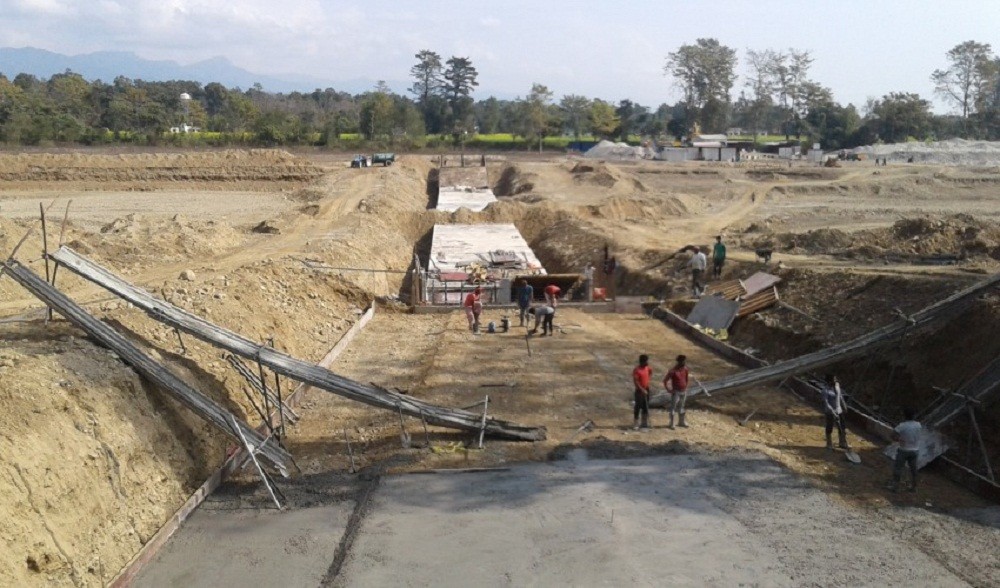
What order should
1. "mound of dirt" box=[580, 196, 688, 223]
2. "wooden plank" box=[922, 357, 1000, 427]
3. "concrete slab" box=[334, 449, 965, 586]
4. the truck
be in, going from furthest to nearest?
the truck → "mound of dirt" box=[580, 196, 688, 223] → "wooden plank" box=[922, 357, 1000, 427] → "concrete slab" box=[334, 449, 965, 586]

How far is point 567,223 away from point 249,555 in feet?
91.1

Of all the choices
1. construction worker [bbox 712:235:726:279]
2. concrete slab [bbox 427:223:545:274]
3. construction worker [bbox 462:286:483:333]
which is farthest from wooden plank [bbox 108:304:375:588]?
concrete slab [bbox 427:223:545:274]

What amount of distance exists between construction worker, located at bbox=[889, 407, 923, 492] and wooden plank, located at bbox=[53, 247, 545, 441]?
587cm

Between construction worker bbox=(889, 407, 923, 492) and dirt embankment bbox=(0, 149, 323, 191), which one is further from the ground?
dirt embankment bbox=(0, 149, 323, 191)

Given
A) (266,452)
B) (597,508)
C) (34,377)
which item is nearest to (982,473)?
(597,508)

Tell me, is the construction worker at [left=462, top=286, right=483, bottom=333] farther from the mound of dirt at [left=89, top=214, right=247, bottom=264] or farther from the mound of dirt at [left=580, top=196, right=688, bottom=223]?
the mound of dirt at [left=580, top=196, right=688, bottom=223]

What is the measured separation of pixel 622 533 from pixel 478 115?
11927cm

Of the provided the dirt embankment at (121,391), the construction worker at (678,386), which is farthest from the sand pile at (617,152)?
the construction worker at (678,386)

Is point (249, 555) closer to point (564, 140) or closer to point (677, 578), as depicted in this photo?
point (677, 578)

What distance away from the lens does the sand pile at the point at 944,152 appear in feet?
213

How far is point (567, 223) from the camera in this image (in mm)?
35719

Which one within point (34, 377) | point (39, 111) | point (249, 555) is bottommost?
point (249, 555)

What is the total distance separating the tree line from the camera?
77.5 m

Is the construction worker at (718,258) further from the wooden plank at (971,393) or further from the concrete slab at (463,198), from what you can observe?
the concrete slab at (463,198)
